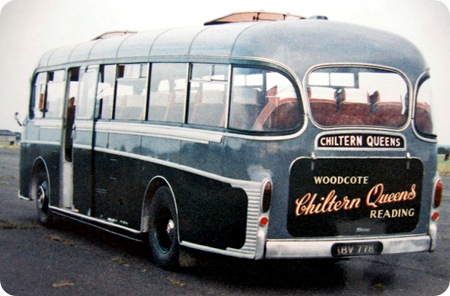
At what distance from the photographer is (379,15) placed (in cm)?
702

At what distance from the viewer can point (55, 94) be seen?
11.9 m

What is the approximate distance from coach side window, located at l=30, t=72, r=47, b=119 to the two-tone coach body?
3.70m

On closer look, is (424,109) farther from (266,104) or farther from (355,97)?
(266,104)

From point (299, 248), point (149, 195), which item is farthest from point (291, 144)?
point (149, 195)

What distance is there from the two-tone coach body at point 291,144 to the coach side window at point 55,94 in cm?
298

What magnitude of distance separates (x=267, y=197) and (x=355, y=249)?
90 centimetres

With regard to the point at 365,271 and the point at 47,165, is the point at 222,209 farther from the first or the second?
the point at 47,165

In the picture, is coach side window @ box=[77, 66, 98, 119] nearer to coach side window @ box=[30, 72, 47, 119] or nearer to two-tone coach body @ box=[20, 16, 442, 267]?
coach side window @ box=[30, 72, 47, 119]

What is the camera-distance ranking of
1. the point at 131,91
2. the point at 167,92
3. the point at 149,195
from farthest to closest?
the point at 131,91 < the point at 149,195 < the point at 167,92

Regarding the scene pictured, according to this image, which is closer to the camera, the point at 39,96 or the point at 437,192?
the point at 437,192

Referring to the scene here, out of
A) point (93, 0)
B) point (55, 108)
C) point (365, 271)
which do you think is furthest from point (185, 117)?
point (55, 108)

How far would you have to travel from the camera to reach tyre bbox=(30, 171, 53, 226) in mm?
11930

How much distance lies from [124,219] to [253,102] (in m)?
2.64

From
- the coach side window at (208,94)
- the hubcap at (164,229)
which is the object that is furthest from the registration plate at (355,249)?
the hubcap at (164,229)
